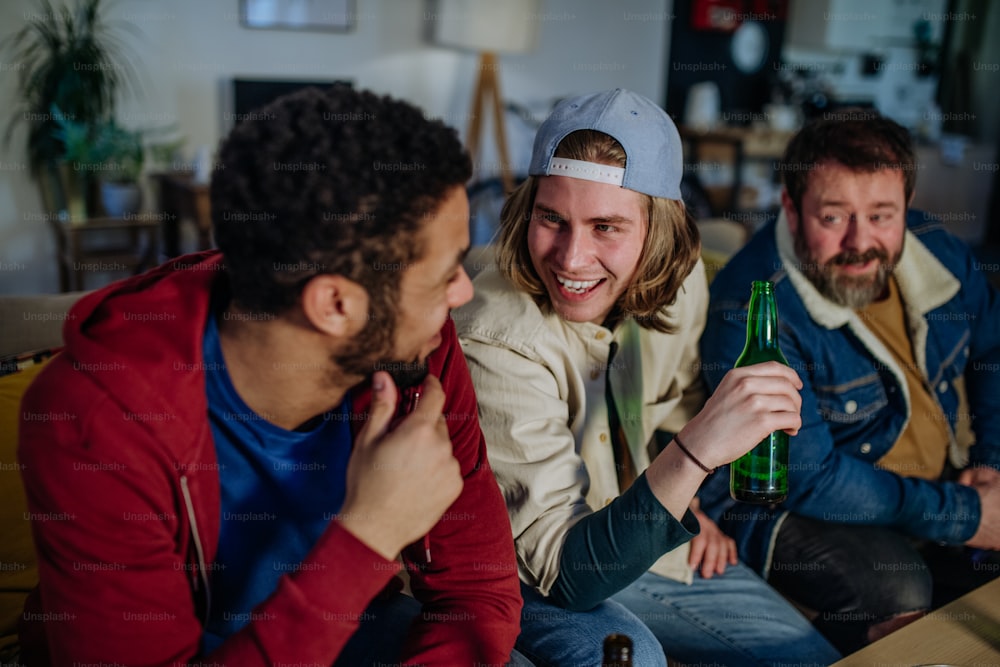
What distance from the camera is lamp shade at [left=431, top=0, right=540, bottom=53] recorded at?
458 centimetres

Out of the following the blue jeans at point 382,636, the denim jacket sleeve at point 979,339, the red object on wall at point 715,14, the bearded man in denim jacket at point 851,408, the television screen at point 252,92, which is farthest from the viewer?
the red object on wall at point 715,14

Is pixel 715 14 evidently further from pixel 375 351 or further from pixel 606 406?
pixel 375 351

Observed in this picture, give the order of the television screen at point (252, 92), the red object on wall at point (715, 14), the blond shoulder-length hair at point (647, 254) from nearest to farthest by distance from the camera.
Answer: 1. the blond shoulder-length hair at point (647, 254)
2. the television screen at point (252, 92)
3. the red object on wall at point (715, 14)

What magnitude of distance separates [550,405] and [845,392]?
680mm

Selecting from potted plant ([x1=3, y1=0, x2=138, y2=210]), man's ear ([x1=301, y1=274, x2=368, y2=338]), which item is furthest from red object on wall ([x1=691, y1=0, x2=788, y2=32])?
man's ear ([x1=301, y1=274, x2=368, y2=338])

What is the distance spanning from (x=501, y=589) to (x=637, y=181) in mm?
640

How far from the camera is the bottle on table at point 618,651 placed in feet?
2.85

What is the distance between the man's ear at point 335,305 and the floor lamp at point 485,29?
12.1ft

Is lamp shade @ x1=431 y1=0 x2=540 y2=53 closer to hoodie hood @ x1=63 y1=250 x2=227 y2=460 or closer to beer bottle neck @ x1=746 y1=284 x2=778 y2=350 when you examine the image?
beer bottle neck @ x1=746 y1=284 x2=778 y2=350

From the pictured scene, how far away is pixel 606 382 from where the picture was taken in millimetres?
1532

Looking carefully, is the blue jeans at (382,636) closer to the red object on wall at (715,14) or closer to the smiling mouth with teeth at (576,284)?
the smiling mouth with teeth at (576,284)

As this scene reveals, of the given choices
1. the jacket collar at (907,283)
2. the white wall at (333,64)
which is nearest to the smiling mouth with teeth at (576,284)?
the jacket collar at (907,283)

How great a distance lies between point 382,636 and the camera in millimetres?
1215

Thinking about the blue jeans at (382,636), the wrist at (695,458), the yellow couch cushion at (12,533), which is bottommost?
the blue jeans at (382,636)
